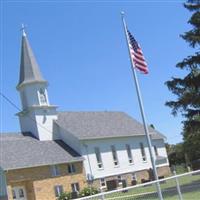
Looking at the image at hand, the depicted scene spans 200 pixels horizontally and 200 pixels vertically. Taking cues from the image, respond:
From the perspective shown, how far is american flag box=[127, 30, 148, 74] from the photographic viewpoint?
2320cm

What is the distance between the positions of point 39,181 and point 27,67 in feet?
49.7

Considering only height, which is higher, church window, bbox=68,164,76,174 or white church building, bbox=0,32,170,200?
white church building, bbox=0,32,170,200

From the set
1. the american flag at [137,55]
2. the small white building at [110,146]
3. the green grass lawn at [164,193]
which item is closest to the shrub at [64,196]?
the small white building at [110,146]

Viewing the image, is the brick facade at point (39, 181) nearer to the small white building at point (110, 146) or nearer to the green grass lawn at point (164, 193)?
the small white building at point (110, 146)

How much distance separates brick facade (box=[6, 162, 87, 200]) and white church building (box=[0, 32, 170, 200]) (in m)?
1.15

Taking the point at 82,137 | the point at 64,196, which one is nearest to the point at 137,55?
the point at 64,196

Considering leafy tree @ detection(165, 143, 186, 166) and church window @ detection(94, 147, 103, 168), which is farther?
leafy tree @ detection(165, 143, 186, 166)

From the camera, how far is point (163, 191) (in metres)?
18.6

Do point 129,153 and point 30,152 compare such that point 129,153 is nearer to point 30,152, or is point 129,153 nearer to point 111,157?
point 111,157

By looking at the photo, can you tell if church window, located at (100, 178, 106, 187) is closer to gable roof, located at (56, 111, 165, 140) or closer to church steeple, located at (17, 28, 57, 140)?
gable roof, located at (56, 111, 165, 140)

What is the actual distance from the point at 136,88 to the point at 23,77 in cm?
3913

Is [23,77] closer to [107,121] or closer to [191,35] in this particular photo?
[107,121]

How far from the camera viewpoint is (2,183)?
49688 millimetres

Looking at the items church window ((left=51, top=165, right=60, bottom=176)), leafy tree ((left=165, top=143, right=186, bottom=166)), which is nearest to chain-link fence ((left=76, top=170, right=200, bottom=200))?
church window ((left=51, top=165, right=60, bottom=176))
